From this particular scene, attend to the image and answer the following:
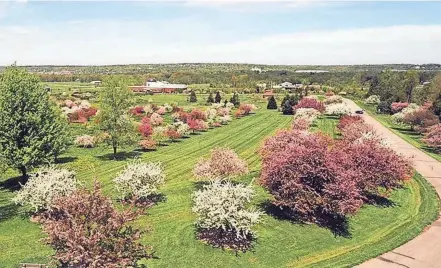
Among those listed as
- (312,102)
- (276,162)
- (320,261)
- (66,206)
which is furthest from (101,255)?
(312,102)

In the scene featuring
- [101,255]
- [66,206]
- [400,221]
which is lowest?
[400,221]

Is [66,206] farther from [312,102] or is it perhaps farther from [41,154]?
[312,102]

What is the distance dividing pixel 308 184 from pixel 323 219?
292 centimetres

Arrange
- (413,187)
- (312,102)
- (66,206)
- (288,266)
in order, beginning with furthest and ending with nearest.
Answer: (312,102), (413,187), (288,266), (66,206)

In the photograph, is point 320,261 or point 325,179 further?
point 325,179

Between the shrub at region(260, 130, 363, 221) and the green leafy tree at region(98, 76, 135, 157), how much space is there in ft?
74.5

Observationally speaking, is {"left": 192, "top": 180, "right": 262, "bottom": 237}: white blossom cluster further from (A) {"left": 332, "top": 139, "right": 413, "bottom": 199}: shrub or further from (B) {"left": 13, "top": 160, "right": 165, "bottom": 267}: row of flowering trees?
(A) {"left": 332, "top": 139, "right": 413, "bottom": 199}: shrub

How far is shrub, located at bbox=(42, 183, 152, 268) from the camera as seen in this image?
1669 cm

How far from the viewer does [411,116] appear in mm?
72500

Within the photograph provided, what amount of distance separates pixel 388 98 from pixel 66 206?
99.2 m

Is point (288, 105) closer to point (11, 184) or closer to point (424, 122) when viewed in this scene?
point (424, 122)

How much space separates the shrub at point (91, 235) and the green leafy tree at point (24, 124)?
51.6 feet

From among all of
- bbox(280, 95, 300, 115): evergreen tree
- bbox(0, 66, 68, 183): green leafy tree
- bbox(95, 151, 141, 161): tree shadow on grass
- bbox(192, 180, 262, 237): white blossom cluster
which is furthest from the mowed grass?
bbox(280, 95, 300, 115): evergreen tree

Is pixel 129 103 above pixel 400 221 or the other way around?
above
